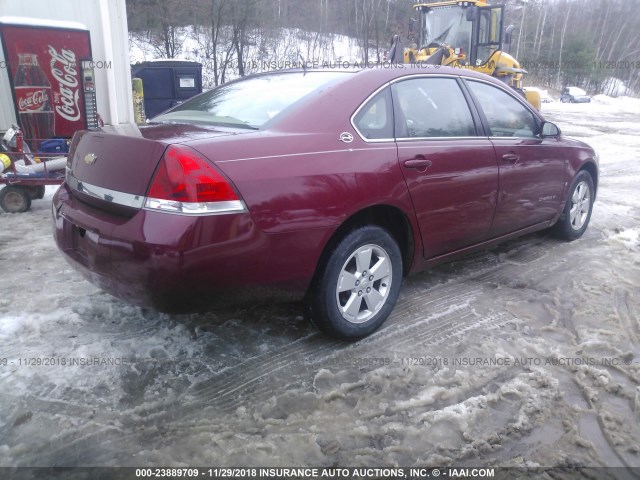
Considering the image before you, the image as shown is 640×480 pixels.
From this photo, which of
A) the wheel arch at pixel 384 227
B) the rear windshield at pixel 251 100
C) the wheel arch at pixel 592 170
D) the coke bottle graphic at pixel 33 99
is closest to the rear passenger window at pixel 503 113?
the wheel arch at pixel 592 170

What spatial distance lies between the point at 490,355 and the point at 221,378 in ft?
5.02

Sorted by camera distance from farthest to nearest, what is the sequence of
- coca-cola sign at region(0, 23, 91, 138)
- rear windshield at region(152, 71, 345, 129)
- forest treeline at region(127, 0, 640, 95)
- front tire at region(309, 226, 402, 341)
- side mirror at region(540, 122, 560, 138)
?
1. forest treeline at region(127, 0, 640, 95)
2. coca-cola sign at region(0, 23, 91, 138)
3. side mirror at region(540, 122, 560, 138)
4. rear windshield at region(152, 71, 345, 129)
5. front tire at region(309, 226, 402, 341)

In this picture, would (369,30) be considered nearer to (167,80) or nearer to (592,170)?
(167,80)

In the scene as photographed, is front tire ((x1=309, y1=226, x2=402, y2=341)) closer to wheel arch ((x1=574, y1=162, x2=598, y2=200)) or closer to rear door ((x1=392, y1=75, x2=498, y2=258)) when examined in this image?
rear door ((x1=392, y1=75, x2=498, y2=258))

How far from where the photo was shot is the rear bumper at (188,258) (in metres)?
2.33

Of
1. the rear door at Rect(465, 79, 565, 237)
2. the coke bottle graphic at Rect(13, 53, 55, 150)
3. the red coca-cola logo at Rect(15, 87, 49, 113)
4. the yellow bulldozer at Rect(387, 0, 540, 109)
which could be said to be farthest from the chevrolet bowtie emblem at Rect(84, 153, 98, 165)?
the yellow bulldozer at Rect(387, 0, 540, 109)

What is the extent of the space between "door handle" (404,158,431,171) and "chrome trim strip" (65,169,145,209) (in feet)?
5.06

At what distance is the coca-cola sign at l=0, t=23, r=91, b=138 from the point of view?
7.69 m

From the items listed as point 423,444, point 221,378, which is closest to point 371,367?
point 423,444

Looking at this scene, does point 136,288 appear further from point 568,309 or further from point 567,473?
point 568,309

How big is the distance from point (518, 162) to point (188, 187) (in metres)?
2.68

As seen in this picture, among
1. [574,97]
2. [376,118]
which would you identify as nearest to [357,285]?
[376,118]

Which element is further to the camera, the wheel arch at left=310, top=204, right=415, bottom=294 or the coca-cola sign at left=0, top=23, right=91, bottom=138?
the coca-cola sign at left=0, top=23, right=91, bottom=138

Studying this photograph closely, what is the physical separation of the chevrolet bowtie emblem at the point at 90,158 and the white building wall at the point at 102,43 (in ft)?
20.7
